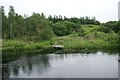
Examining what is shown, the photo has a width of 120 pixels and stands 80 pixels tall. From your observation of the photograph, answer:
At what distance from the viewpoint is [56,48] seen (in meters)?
70.2

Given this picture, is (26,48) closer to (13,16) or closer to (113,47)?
(13,16)

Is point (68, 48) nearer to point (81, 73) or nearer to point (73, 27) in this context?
point (81, 73)

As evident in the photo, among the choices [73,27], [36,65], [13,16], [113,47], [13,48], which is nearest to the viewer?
[36,65]

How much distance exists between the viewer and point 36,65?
4344cm

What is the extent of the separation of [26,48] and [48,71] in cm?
3061

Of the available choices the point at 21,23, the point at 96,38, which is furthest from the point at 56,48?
the point at 96,38

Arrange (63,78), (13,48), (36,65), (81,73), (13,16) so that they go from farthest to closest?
(13,16) < (13,48) < (36,65) < (81,73) < (63,78)

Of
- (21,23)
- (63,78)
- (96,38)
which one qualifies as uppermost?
(21,23)

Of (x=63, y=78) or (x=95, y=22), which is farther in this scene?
(x=95, y=22)

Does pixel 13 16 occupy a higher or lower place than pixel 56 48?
higher

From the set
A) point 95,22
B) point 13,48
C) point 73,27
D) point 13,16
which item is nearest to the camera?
point 13,48

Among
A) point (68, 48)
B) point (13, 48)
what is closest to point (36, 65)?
point (13, 48)

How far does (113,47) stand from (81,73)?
36257 millimetres

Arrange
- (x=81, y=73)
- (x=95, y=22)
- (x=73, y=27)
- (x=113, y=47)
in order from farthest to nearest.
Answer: (x=95, y=22) → (x=73, y=27) → (x=113, y=47) → (x=81, y=73)
